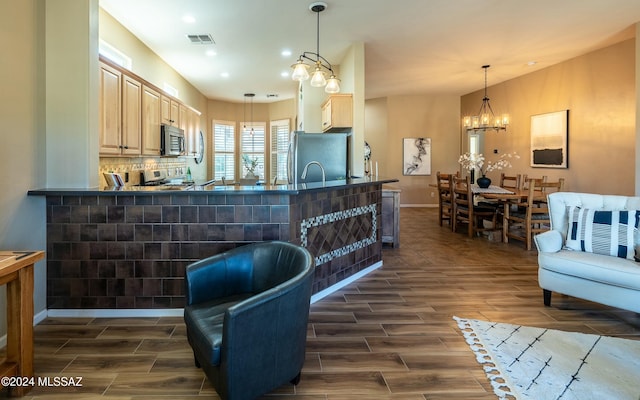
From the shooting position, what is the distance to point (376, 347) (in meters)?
2.52

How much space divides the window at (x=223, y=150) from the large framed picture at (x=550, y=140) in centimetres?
731

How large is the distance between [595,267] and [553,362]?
40.8 inches

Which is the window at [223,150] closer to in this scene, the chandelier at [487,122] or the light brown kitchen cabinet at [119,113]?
the light brown kitchen cabinet at [119,113]

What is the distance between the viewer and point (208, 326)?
1910 mm

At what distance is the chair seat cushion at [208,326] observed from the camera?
1772 mm

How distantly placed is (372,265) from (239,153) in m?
7.19

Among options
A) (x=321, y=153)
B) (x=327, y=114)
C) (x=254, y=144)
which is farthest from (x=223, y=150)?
(x=321, y=153)

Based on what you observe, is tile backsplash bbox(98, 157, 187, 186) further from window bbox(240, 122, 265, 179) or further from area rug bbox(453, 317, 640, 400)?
area rug bbox(453, 317, 640, 400)

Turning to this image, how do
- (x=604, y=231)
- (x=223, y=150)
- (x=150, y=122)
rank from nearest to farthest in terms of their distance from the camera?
1. (x=604, y=231)
2. (x=150, y=122)
3. (x=223, y=150)

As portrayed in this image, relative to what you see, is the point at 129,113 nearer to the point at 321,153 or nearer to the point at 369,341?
the point at 321,153

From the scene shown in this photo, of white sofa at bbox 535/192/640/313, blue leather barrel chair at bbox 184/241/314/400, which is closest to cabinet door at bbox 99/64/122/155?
blue leather barrel chair at bbox 184/241/314/400

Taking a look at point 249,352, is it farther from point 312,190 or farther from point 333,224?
point 333,224

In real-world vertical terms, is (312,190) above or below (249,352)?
above

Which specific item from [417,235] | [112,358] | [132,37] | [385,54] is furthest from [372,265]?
[132,37]
